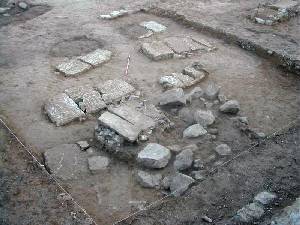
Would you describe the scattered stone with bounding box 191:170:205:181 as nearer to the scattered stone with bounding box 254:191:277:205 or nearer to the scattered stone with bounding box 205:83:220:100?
the scattered stone with bounding box 254:191:277:205

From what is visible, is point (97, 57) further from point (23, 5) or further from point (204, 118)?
point (23, 5)

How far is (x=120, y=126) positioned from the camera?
6.49 meters

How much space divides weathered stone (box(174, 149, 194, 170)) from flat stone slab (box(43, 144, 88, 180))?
135cm

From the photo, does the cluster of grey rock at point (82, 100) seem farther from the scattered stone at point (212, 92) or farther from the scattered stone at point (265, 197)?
the scattered stone at point (265, 197)

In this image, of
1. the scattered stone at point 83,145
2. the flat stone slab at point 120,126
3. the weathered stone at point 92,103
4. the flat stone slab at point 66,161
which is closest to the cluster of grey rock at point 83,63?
the weathered stone at point 92,103

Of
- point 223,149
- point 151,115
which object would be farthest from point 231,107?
point 151,115

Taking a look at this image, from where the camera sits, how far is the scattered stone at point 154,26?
33.7 feet

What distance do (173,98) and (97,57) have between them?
2.40m

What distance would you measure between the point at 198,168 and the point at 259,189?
932 mm

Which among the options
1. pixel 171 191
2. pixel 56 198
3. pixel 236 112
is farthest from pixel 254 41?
pixel 56 198

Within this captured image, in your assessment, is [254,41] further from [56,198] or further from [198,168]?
[56,198]

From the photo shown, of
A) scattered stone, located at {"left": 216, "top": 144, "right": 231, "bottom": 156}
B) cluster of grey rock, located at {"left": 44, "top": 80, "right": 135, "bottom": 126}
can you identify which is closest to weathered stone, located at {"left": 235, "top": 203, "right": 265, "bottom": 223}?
scattered stone, located at {"left": 216, "top": 144, "right": 231, "bottom": 156}

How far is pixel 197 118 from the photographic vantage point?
6.97 m

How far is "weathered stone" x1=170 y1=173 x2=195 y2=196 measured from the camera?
560 cm
